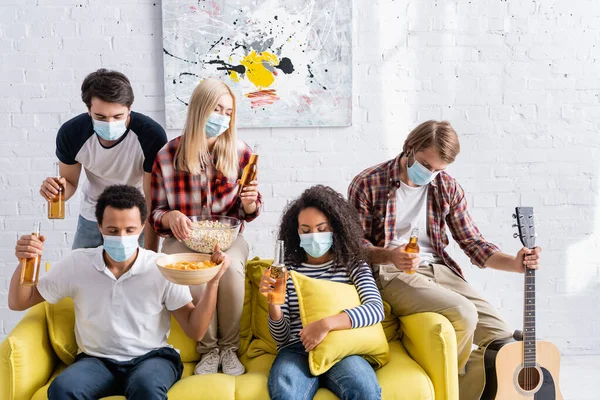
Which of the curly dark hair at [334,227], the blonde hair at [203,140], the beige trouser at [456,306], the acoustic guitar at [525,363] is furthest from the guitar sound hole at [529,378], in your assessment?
the blonde hair at [203,140]

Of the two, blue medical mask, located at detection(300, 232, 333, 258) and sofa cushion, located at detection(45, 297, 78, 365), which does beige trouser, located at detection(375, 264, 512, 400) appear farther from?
sofa cushion, located at detection(45, 297, 78, 365)

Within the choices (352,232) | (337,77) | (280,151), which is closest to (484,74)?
(337,77)

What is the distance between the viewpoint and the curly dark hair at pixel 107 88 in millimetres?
2457

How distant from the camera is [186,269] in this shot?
2084mm

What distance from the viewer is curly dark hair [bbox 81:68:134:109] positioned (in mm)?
2457

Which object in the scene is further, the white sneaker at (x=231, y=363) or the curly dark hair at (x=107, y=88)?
the curly dark hair at (x=107, y=88)

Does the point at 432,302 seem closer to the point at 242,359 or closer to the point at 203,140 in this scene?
the point at 242,359

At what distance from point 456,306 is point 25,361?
163 cm

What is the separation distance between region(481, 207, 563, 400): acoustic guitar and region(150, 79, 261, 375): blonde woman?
3.43 ft

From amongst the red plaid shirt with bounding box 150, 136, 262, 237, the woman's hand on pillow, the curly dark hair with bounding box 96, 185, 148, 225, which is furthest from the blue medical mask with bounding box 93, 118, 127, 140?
the woman's hand on pillow

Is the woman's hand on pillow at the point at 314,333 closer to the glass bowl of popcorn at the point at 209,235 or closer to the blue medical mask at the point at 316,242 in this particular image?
the blue medical mask at the point at 316,242

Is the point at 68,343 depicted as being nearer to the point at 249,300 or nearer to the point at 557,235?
the point at 249,300

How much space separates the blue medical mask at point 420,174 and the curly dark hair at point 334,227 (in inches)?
11.9

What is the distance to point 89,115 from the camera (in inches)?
106
